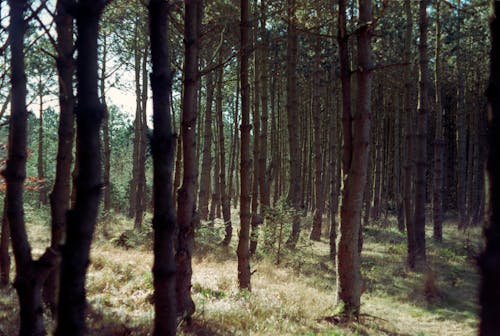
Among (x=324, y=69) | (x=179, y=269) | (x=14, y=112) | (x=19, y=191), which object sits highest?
(x=324, y=69)

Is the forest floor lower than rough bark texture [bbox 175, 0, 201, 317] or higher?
lower

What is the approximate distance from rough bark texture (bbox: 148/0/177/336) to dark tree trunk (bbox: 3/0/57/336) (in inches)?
27.2

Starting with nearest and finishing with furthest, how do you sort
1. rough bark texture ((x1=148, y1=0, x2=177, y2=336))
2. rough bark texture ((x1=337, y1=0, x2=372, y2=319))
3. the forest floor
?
rough bark texture ((x1=148, y1=0, x2=177, y2=336))
the forest floor
rough bark texture ((x1=337, y1=0, x2=372, y2=319))

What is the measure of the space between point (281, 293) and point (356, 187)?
2.29 meters

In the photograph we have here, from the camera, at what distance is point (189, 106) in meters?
5.43

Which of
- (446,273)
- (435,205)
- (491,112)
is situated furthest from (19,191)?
(435,205)

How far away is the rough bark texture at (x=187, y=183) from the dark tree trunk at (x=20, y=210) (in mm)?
2552

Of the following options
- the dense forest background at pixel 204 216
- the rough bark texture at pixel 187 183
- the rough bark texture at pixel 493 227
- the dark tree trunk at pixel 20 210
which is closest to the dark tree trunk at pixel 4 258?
the dense forest background at pixel 204 216

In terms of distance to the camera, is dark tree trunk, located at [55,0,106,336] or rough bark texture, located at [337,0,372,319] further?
rough bark texture, located at [337,0,372,319]

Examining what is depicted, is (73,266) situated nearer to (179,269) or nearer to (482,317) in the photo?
(482,317)

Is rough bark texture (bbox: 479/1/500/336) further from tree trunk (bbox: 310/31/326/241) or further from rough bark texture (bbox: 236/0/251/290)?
tree trunk (bbox: 310/31/326/241)

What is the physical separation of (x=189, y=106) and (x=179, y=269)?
1.82 metres

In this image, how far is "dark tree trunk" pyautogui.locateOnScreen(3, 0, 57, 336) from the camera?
247 centimetres

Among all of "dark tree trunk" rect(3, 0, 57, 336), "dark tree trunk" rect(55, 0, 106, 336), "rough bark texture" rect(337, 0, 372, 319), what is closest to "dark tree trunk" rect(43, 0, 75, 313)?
"dark tree trunk" rect(3, 0, 57, 336)
